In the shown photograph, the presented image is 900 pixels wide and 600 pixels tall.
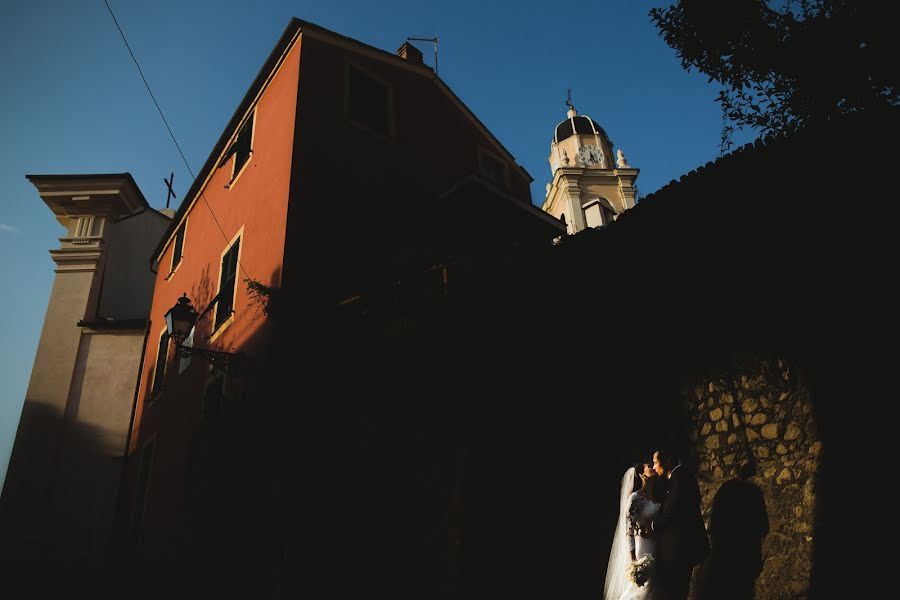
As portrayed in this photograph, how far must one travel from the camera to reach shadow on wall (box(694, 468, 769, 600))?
5.34 metres

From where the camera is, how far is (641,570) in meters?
4.37

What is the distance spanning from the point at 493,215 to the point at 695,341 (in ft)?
25.2

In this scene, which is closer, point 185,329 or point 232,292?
point 185,329

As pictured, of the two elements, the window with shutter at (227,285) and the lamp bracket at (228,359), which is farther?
the window with shutter at (227,285)

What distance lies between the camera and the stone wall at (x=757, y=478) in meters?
5.16

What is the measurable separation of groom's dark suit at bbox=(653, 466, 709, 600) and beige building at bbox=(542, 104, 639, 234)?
26867mm

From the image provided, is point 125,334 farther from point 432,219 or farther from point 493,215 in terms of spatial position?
point 493,215

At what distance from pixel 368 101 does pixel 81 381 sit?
10.6m

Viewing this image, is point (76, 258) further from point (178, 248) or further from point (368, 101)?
point (368, 101)

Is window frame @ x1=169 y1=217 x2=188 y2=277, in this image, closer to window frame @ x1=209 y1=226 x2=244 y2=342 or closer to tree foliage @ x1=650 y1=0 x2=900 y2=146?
window frame @ x1=209 y1=226 x2=244 y2=342

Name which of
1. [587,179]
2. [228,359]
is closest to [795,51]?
[228,359]

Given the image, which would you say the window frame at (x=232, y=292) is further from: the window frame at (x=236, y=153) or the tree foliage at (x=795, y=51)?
the tree foliage at (x=795, y=51)

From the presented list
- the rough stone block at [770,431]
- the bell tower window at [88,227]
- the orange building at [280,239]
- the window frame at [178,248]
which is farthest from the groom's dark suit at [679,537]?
the bell tower window at [88,227]

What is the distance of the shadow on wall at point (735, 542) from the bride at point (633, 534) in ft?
4.83
